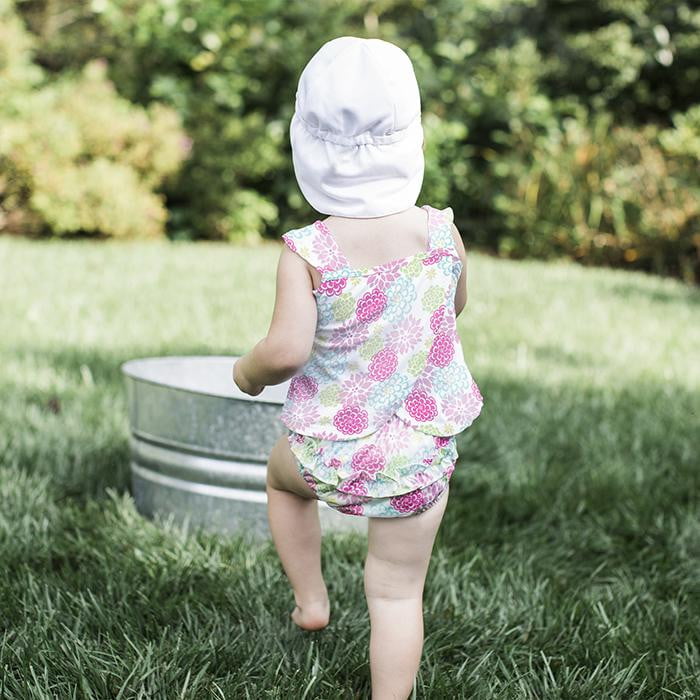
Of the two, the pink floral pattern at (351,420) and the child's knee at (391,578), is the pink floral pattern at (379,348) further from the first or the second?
the child's knee at (391,578)

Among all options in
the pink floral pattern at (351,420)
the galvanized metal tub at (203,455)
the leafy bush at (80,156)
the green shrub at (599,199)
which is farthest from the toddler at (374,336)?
the green shrub at (599,199)

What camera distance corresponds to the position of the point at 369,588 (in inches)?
61.7

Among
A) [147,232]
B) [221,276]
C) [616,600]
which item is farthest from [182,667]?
[147,232]

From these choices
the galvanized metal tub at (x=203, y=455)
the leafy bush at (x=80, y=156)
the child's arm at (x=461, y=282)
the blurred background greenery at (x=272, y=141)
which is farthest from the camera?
the blurred background greenery at (x=272, y=141)

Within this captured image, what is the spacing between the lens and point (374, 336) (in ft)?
4.97

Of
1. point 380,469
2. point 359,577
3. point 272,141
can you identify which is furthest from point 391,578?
point 272,141

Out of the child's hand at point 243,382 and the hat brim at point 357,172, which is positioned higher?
the hat brim at point 357,172

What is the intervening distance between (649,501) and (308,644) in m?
1.19

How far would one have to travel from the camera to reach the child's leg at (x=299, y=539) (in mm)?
1676

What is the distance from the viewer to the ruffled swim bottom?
59.1 inches

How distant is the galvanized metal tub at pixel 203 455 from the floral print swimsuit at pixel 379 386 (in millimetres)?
653

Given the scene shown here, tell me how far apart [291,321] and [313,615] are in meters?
0.55

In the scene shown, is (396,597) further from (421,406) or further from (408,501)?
(421,406)

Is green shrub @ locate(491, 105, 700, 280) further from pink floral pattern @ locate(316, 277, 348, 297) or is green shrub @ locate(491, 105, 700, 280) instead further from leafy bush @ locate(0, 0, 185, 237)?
pink floral pattern @ locate(316, 277, 348, 297)
